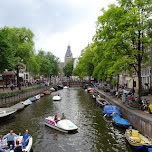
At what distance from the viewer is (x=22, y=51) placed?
34.0 meters

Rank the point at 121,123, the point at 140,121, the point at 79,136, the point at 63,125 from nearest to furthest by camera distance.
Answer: the point at 140,121, the point at 79,136, the point at 63,125, the point at 121,123

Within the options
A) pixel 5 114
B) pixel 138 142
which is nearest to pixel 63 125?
pixel 138 142

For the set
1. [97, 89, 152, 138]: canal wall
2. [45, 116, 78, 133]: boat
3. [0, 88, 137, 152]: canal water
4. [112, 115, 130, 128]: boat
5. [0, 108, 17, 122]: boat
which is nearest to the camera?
[0, 88, 137, 152]: canal water

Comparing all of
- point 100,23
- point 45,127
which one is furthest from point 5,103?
point 100,23

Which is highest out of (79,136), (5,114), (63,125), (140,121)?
(140,121)

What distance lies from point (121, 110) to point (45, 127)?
32.1 feet

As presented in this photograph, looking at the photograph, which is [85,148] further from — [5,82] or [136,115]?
[5,82]

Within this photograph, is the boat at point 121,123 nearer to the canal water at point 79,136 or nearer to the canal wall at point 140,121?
the canal water at point 79,136

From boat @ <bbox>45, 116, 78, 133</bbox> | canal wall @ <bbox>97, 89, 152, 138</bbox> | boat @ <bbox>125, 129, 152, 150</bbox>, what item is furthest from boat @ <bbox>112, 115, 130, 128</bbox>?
boat @ <bbox>45, 116, 78, 133</bbox>

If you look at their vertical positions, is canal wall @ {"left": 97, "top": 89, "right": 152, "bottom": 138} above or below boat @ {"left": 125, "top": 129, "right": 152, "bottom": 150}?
above

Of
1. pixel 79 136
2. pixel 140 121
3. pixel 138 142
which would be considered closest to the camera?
pixel 138 142

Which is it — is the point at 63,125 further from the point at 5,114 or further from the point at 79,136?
the point at 5,114

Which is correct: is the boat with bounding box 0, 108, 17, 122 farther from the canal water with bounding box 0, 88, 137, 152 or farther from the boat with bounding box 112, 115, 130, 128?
the boat with bounding box 112, 115, 130, 128

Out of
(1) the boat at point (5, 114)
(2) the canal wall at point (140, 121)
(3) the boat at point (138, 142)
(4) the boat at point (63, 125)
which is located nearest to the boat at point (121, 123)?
(2) the canal wall at point (140, 121)
